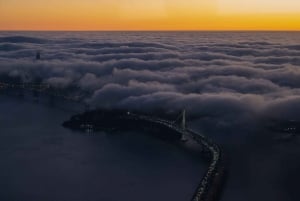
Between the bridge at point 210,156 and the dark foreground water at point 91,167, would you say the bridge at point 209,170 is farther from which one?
the dark foreground water at point 91,167

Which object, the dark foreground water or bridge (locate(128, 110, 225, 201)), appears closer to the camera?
bridge (locate(128, 110, 225, 201))

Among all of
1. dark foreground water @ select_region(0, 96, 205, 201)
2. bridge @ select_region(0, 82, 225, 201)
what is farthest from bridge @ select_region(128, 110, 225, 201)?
dark foreground water @ select_region(0, 96, 205, 201)

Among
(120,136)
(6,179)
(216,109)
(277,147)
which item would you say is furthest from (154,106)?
(6,179)

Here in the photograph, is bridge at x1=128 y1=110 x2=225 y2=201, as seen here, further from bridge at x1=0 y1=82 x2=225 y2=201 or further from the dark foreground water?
the dark foreground water

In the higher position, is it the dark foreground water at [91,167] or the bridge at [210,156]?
the bridge at [210,156]

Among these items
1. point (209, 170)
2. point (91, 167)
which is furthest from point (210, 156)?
point (91, 167)

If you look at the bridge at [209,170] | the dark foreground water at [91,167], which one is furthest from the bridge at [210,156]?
the dark foreground water at [91,167]

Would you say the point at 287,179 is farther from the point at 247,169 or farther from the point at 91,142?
the point at 91,142

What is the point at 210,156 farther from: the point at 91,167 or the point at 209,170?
the point at 91,167
